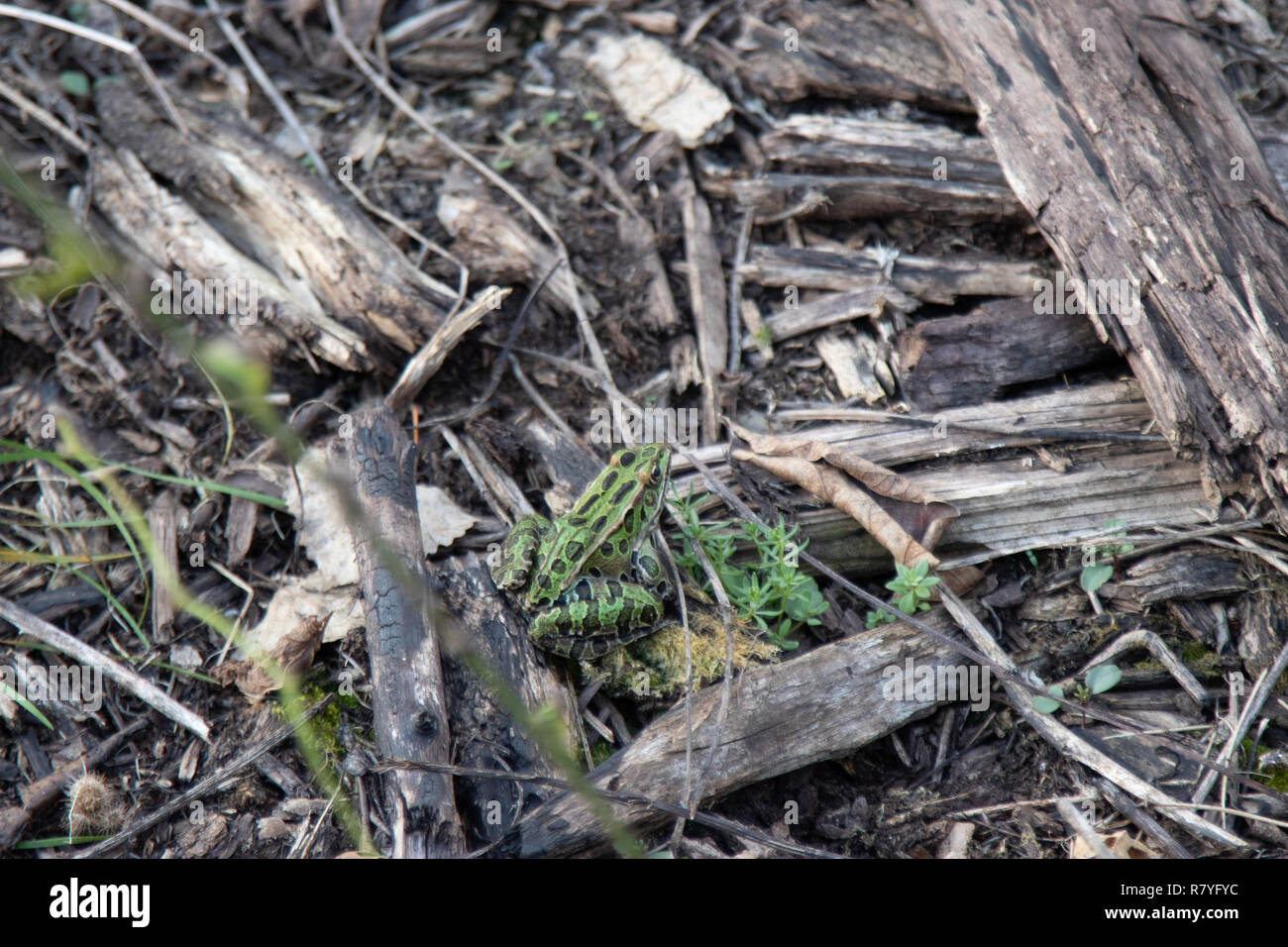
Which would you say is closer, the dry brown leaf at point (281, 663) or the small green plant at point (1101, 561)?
the dry brown leaf at point (281, 663)

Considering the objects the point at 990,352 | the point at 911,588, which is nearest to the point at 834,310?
the point at 990,352

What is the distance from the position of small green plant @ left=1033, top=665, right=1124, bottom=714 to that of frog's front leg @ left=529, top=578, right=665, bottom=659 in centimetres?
221

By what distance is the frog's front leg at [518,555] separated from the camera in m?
5.06

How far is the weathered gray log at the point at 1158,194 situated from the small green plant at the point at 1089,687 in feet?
4.01

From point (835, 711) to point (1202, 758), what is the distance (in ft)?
5.97

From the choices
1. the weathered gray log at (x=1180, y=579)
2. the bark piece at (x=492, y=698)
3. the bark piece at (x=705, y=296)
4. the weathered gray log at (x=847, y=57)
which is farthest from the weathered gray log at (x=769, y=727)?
the weathered gray log at (x=847, y=57)

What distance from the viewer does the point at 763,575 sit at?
5.48 meters

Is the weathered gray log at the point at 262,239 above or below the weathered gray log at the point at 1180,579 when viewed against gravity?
above

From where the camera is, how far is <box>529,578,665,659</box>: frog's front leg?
193 inches

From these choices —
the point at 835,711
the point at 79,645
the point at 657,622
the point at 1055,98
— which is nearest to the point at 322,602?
the point at 79,645

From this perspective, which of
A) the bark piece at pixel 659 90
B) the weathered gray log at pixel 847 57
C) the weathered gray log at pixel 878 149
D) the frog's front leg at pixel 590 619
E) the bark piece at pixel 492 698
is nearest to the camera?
the bark piece at pixel 492 698

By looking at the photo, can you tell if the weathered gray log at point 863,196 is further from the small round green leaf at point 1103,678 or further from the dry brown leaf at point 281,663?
the dry brown leaf at point 281,663

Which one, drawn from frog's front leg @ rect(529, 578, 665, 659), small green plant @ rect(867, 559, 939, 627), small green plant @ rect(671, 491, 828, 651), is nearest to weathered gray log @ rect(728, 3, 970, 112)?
small green plant @ rect(671, 491, 828, 651)

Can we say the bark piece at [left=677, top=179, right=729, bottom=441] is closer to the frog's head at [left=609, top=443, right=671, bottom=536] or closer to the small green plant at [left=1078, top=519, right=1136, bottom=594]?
the frog's head at [left=609, top=443, right=671, bottom=536]
